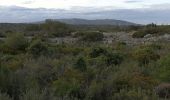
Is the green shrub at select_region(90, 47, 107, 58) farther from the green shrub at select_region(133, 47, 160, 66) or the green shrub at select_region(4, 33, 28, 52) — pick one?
the green shrub at select_region(4, 33, 28, 52)

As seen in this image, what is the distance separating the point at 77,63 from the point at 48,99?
790 cm

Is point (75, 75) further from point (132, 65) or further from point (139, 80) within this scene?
point (132, 65)

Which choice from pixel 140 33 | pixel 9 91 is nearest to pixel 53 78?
pixel 9 91

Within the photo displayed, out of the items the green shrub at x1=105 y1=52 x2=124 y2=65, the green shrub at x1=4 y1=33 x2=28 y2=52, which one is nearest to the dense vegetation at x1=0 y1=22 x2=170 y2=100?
the green shrub at x1=105 y1=52 x2=124 y2=65

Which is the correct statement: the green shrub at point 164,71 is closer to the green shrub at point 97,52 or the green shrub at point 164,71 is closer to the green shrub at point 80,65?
the green shrub at point 80,65

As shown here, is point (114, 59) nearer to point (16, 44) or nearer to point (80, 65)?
point (80, 65)

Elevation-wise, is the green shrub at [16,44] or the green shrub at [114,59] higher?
the green shrub at [114,59]

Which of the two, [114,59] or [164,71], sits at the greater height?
[164,71]

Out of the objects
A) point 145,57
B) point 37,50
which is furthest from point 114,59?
point 37,50

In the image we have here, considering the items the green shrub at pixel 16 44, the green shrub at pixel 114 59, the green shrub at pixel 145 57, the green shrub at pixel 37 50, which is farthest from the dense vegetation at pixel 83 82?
the green shrub at pixel 16 44

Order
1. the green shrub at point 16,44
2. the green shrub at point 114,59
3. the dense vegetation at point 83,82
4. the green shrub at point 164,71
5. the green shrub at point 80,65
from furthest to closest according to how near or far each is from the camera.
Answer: the green shrub at point 16,44, the green shrub at point 114,59, the green shrub at point 80,65, the green shrub at point 164,71, the dense vegetation at point 83,82

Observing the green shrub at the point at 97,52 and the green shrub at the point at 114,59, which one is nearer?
the green shrub at the point at 114,59

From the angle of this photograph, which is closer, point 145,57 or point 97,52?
point 145,57

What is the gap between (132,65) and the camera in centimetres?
1775
